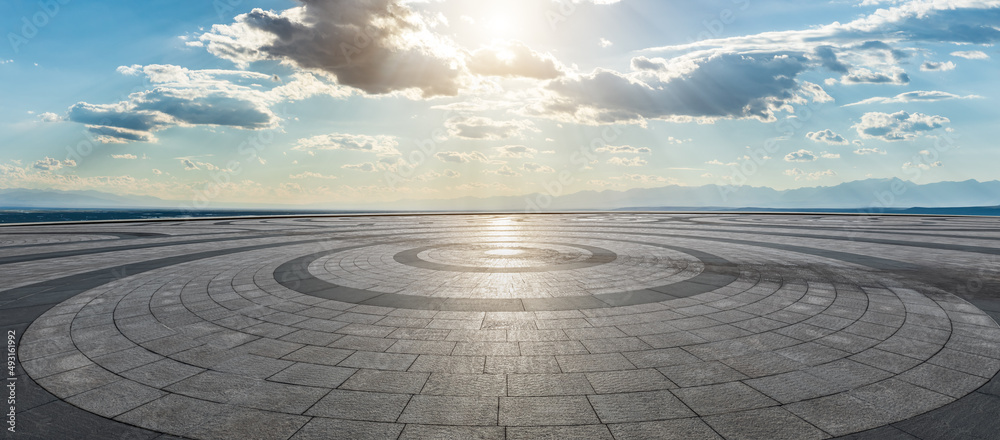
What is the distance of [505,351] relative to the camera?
6457mm

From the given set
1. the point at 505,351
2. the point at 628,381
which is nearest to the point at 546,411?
the point at 628,381

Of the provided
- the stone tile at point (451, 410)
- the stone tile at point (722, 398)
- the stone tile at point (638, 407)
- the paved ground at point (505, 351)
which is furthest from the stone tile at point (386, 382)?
the stone tile at point (722, 398)

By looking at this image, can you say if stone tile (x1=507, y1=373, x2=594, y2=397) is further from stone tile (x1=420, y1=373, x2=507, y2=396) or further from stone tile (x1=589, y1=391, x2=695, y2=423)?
stone tile (x1=589, y1=391, x2=695, y2=423)

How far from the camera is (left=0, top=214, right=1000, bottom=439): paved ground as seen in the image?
14.8 ft

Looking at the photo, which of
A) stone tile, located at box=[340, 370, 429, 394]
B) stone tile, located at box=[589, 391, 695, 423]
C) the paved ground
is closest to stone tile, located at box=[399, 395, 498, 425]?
the paved ground

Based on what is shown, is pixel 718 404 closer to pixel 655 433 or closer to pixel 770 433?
pixel 770 433

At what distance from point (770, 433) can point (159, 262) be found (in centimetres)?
1778

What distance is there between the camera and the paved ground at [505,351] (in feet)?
14.8

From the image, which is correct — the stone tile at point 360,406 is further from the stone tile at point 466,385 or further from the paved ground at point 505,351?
the stone tile at point 466,385

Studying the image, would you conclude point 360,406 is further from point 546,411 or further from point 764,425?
point 764,425

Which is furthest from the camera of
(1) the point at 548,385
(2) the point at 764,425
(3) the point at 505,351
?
(3) the point at 505,351

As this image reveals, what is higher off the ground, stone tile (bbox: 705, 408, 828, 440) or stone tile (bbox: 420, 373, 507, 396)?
stone tile (bbox: 420, 373, 507, 396)

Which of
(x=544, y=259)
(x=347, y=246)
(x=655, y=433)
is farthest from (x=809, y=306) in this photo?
(x=347, y=246)

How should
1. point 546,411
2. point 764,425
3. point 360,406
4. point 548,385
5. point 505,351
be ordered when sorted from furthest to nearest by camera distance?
point 505,351, point 548,385, point 360,406, point 546,411, point 764,425
